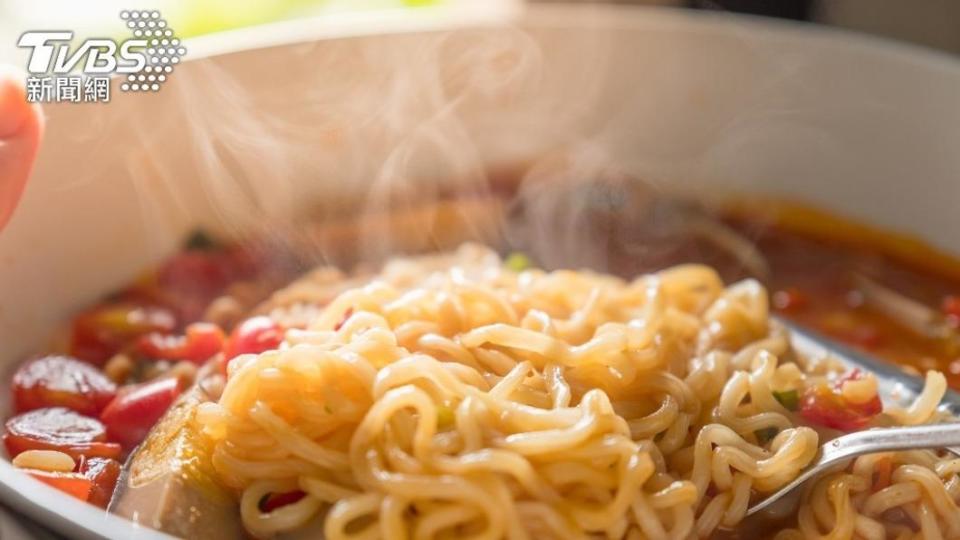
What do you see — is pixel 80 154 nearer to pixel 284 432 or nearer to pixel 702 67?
pixel 284 432

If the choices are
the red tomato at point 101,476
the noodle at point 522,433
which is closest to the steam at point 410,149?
the noodle at point 522,433

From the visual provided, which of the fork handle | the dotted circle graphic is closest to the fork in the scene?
the fork handle

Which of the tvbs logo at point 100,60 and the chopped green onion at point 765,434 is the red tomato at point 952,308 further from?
the tvbs logo at point 100,60

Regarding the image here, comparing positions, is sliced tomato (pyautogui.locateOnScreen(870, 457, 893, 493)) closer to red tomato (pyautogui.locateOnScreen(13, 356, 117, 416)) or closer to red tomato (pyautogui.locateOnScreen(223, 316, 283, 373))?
red tomato (pyautogui.locateOnScreen(223, 316, 283, 373))

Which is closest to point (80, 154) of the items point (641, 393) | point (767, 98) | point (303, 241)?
point (303, 241)

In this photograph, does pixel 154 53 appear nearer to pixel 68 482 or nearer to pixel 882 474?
pixel 68 482

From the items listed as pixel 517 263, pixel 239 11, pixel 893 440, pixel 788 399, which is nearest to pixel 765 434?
pixel 788 399
